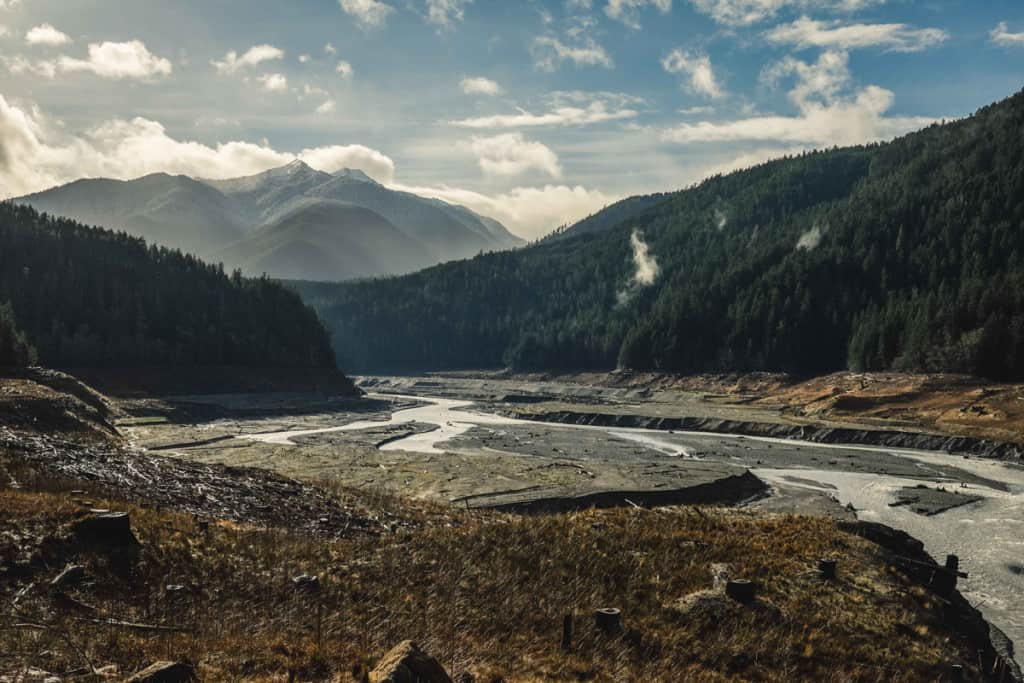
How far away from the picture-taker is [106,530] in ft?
63.8

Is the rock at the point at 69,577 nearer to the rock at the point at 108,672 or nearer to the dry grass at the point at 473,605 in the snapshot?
the dry grass at the point at 473,605

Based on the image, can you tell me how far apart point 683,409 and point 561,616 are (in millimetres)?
107869

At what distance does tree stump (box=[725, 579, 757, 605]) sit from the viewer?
76.7ft

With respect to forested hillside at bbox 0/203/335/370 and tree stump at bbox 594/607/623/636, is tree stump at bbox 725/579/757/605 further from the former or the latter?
forested hillside at bbox 0/203/335/370

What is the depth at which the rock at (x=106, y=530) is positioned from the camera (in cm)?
1919

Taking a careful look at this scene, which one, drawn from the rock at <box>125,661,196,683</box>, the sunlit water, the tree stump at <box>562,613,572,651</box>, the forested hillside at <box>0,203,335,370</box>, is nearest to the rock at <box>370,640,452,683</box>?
the rock at <box>125,661,196,683</box>

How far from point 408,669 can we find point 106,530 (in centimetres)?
1277

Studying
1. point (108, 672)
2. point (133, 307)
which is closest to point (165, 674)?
point (108, 672)

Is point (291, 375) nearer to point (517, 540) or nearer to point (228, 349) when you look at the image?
point (228, 349)

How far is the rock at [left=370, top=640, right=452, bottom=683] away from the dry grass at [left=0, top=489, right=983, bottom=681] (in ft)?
4.88

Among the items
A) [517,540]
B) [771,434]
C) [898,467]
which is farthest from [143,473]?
[771,434]

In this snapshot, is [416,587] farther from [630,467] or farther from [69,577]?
[630,467]

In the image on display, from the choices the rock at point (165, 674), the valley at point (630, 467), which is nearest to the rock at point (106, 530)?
the rock at point (165, 674)

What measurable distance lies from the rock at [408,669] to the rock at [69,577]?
32.5ft
